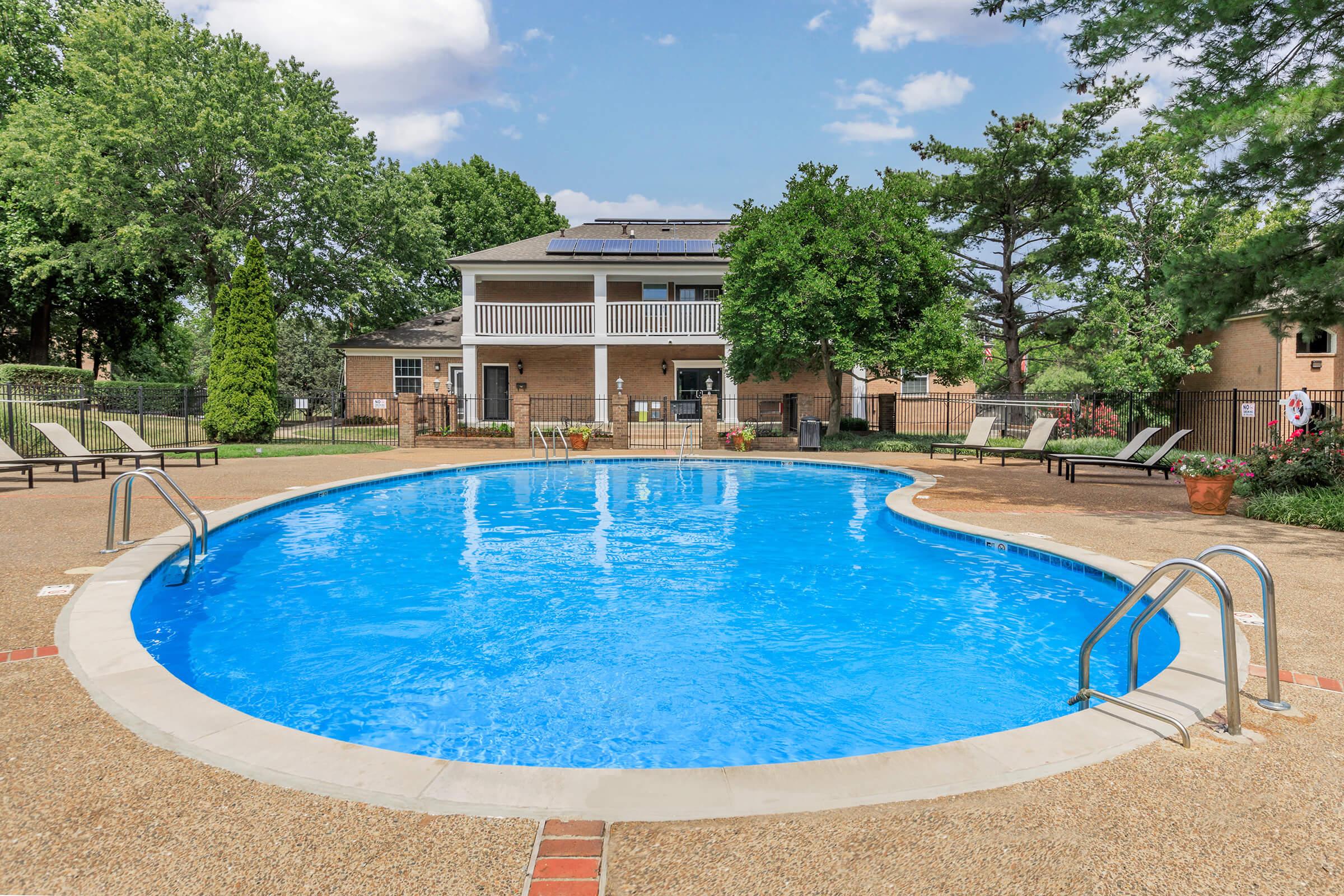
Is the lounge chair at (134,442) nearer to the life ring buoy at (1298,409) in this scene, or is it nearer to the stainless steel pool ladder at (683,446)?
the stainless steel pool ladder at (683,446)

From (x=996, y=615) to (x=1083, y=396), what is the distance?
1969cm

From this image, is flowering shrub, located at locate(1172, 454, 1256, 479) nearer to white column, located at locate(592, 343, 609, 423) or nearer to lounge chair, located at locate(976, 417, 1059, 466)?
lounge chair, located at locate(976, 417, 1059, 466)

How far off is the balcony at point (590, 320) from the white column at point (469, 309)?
17cm

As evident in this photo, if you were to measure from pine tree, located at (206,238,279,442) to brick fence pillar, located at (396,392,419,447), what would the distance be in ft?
11.3

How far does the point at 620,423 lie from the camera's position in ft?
75.0

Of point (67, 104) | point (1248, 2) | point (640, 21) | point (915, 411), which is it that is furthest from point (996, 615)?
point (67, 104)

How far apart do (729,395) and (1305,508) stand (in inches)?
780

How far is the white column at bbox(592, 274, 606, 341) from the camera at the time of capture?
25953 mm

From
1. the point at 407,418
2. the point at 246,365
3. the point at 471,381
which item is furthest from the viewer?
the point at 471,381

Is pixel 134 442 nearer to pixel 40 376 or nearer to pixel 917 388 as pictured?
pixel 40 376

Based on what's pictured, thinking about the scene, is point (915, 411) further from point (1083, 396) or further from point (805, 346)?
point (805, 346)

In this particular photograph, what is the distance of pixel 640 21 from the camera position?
15828 millimetres

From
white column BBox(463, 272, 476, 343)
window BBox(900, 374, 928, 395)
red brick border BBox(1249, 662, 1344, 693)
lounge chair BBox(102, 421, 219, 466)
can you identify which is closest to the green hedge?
lounge chair BBox(102, 421, 219, 466)

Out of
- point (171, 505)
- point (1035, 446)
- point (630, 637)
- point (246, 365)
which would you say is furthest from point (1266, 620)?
point (246, 365)
